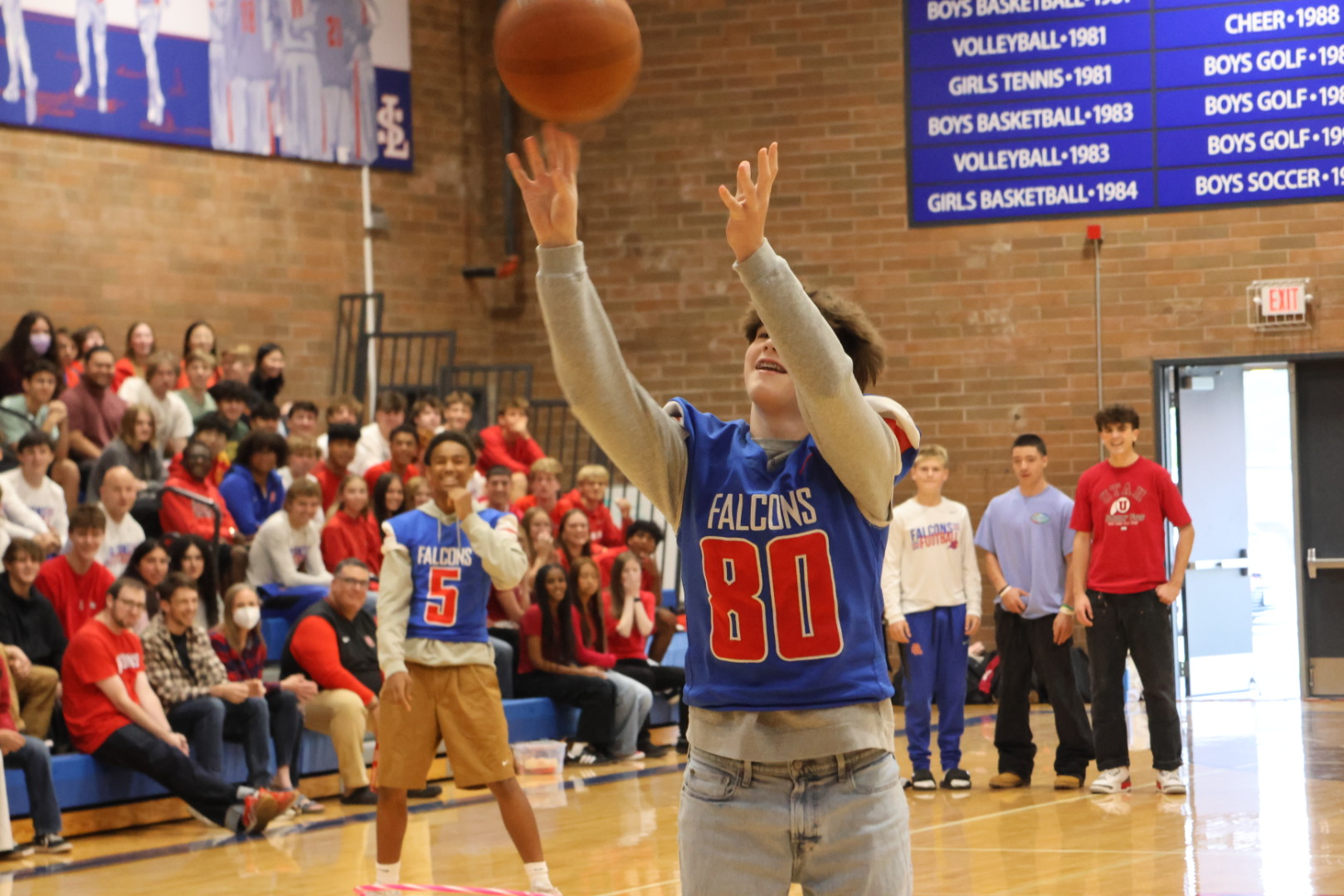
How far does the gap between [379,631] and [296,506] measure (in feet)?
13.3

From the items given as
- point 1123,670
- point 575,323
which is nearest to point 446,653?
point 575,323

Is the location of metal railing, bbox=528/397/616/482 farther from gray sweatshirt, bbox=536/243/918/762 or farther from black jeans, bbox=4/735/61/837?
gray sweatshirt, bbox=536/243/918/762

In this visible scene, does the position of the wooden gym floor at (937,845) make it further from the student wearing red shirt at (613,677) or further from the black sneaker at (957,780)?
the student wearing red shirt at (613,677)

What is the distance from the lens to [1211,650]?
12.4 meters

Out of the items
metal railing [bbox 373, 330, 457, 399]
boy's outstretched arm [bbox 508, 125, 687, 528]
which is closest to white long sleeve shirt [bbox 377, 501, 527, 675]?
boy's outstretched arm [bbox 508, 125, 687, 528]

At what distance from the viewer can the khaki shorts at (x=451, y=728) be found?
5.66 m

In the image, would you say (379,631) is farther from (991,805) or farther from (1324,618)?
(1324,618)

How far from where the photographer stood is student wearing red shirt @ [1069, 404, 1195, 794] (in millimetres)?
7805

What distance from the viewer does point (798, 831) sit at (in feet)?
8.62

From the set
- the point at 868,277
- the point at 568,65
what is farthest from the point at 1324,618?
the point at 568,65

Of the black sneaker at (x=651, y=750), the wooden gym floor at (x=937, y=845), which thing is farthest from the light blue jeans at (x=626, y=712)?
the wooden gym floor at (x=937, y=845)

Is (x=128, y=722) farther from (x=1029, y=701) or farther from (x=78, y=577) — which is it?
(x=1029, y=701)

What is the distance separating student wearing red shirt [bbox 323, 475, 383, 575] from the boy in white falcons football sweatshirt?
3404 millimetres

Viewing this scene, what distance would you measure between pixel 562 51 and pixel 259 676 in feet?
20.9
